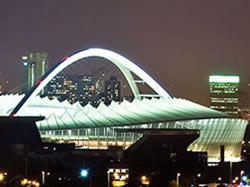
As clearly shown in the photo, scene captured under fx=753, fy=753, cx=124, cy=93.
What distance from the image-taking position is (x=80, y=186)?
52062 mm

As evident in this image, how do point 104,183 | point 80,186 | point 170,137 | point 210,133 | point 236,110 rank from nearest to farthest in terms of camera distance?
1. point 80,186
2. point 104,183
3. point 170,137
4. point 210,133
5. point 236,110

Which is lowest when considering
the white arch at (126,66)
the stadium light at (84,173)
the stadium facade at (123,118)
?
the stadium light at (84,173)

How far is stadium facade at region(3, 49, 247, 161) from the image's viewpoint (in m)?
67.8

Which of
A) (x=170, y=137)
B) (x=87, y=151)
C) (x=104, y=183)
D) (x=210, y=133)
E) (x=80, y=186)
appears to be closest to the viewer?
(x=80, y=186)

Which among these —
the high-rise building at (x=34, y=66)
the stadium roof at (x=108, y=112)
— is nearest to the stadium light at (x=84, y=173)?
the stadium roof at (x=108, y=112)

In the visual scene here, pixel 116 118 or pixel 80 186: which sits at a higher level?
pixel 116 118

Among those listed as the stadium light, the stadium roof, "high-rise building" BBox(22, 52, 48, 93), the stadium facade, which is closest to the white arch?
the stadium facade

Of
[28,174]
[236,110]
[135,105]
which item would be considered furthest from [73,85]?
[28,174]

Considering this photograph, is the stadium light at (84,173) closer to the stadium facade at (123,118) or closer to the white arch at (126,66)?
the stadium facade at (123,118)

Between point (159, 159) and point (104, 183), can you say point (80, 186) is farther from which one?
point (159, 159)

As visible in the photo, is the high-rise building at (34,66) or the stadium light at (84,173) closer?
the stadium light at (84,173)

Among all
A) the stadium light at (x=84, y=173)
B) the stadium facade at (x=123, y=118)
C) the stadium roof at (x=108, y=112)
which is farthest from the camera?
the stadium roof at (x=108, y=112)

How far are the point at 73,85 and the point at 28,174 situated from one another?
145 meters

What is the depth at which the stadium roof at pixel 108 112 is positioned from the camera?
68.3m
